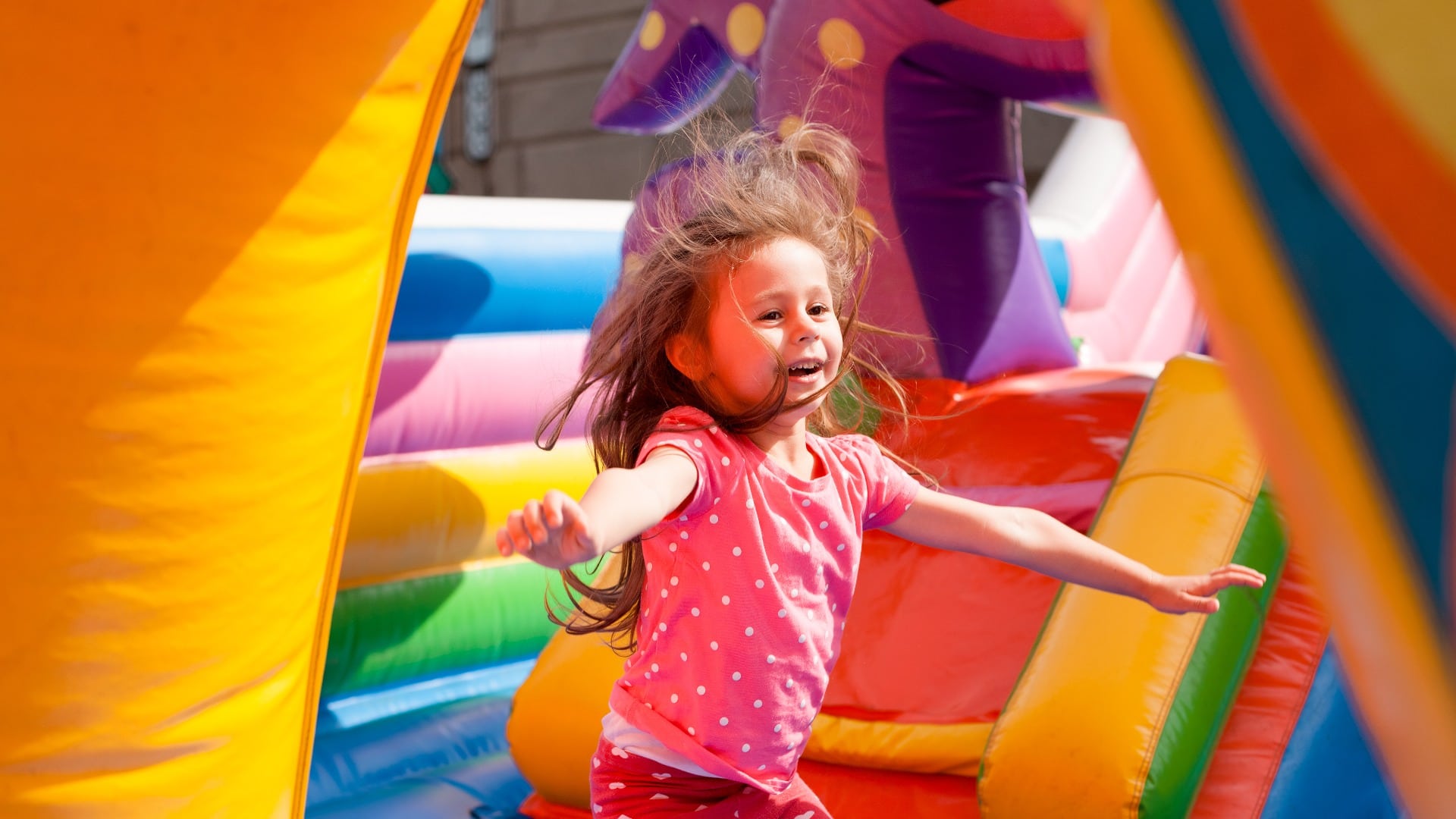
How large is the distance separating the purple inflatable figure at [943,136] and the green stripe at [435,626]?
2.18 feet

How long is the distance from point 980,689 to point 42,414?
0.90 meters

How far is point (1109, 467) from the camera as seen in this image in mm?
1369

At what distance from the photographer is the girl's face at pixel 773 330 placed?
90 centimetres

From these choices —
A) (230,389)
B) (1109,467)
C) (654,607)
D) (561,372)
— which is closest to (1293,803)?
(1109,467)

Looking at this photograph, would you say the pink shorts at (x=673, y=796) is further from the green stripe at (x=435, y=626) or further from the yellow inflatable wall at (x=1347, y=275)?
the green stripe at (x=435, y=626)

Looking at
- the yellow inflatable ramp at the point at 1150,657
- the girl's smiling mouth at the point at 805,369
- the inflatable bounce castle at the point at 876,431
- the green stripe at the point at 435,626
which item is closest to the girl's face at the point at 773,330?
the girl's smiling mouth at the point at 805,369

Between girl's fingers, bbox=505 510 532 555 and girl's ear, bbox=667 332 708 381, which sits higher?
girl's ear, bbox=667 332 708 381

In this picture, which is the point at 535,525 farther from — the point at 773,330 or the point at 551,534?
the point at 773,330

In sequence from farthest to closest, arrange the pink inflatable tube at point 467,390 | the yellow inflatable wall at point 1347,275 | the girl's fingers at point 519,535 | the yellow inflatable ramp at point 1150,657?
the pink inflatable tube at point 467,390
the yellow inflatable ramp at point 1150,657
the girl's fingers at point 519,535
the yellow inflatable wall at point 1347,275

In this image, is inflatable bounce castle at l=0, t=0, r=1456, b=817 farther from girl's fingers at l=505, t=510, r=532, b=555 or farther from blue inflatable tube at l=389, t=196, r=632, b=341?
girl's fingers at l=505, t=510, r=532, b=555

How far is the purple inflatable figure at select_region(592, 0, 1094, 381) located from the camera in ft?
5.00

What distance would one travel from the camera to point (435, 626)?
6.36 feet

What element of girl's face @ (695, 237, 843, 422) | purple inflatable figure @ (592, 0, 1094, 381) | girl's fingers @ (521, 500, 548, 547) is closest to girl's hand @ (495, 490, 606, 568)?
girl's fingers @ (521, 500, 548, 547)

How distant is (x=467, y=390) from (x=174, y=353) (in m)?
1.41
